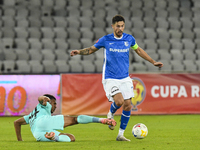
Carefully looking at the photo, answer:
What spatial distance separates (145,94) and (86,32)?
4.31m

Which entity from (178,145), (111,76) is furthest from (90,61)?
(178,145)

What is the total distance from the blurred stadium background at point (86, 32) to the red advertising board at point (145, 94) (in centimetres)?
157

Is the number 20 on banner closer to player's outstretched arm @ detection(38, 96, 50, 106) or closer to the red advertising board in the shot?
the red advertising board

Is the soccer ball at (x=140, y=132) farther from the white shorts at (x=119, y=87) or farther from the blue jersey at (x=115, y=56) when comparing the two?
the blue jersey at (x=115, y=56)

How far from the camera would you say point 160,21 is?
50.4 ft

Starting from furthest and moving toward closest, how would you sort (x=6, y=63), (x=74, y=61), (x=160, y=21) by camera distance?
1. (x=160, y=21)
2. (x=74, y=61)
3. (x=6, y=63)

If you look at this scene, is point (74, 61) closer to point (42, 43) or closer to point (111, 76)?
point (42, 43)

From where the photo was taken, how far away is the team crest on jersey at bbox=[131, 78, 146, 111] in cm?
1099

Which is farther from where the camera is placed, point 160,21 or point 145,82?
point 160,21

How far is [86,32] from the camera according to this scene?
559 inches

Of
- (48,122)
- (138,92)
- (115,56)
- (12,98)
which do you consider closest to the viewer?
(48,122)

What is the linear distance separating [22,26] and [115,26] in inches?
346

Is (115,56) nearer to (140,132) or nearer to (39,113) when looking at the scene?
(140,132)

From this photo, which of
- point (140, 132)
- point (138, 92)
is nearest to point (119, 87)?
point (140, 132)
